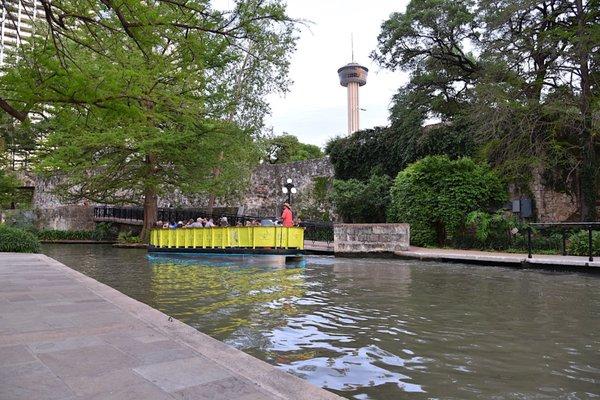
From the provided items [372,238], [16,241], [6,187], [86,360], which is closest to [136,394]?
[86,360]

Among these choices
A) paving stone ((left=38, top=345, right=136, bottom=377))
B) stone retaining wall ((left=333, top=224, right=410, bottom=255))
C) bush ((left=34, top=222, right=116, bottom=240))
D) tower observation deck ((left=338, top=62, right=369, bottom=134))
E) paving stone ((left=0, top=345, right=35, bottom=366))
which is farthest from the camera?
tower observation deck ((left=338, top=62, right=369, bottom=134))

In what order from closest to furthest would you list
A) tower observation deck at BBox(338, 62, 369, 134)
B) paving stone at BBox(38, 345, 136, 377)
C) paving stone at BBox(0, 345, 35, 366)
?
paving stone at BBox(38, 345, 136, 377)
paving stone at BBox(0, 345, 35, 366)
tower observation deck at BBox(338, 62, 369, 134)

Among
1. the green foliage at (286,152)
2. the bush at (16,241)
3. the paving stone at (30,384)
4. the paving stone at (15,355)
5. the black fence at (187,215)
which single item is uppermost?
the green foliage at (286,152)

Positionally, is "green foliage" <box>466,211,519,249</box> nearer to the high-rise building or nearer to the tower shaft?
the high-rise building

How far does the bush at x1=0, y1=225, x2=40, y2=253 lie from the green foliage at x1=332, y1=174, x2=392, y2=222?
13.7m

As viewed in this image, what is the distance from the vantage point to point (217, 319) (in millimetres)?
6539

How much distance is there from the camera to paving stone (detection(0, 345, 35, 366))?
3648mm

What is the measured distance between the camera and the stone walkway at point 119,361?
302cm

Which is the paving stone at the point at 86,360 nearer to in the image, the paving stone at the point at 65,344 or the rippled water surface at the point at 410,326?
the paving stone at the point at 65,344

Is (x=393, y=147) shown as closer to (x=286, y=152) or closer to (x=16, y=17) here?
(x=16, y=17)

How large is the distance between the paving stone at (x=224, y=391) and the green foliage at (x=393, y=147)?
19758mm

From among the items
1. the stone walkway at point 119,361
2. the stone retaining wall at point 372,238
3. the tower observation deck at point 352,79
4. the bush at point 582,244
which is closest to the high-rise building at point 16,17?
the stone walkway at point 119,361

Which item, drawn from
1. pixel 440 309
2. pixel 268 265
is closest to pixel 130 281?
pixel 268 265

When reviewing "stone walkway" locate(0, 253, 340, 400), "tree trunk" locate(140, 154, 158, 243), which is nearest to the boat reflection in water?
"stone walkway" locate(0, 253, 340, 400)
